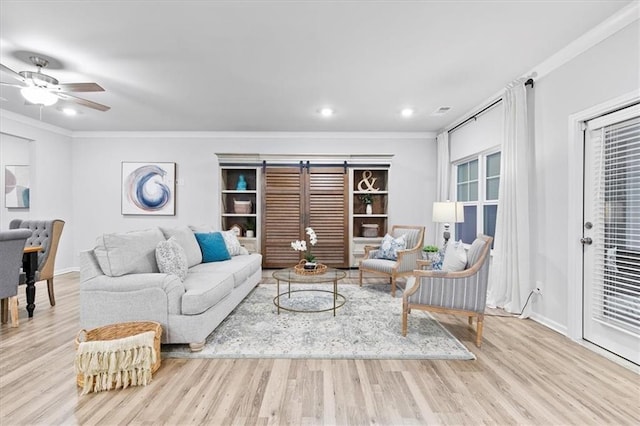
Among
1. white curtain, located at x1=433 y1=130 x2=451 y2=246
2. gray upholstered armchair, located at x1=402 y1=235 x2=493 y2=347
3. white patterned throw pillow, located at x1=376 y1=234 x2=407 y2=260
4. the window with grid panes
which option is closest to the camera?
gray upholstered armchair, located at x1=402 y1=235 x2=493 y2=347

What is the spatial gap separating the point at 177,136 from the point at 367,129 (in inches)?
137

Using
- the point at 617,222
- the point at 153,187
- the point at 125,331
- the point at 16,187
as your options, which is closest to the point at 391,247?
the point at 617,222

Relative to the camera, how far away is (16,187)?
5.21 meters

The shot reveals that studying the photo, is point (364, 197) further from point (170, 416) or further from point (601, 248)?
point (170, 416)

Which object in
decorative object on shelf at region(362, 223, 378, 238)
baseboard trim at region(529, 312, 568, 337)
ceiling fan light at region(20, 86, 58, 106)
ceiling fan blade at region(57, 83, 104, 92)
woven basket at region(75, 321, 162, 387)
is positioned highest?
ceiling fan blade at region(57, 83, 104, 92)

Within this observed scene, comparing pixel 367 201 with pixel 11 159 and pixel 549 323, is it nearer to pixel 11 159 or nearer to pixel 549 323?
pixel 549 323

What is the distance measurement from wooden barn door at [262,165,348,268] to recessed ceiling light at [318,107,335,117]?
3.32ft

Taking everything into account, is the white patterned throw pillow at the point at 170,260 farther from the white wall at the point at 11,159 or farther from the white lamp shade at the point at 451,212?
the white wall at the point at 11,159

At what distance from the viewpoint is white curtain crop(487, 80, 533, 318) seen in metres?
3.19

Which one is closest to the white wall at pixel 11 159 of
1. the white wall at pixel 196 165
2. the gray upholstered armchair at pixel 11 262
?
the white wall at pixel 196 165

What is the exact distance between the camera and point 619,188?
2.39 m

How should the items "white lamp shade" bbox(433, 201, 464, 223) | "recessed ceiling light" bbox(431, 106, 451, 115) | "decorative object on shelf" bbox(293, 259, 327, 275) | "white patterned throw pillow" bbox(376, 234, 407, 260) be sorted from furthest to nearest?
"white patterned throw pillow" bbox(376, 234, 407, 260)
"recessed ceiling light" bbox(431, 106, 451, 115)
"white lamp shade" bbox(433, 201, 464, 223)
"decorative object on shelf" bbox(293, 259, 327, 275)

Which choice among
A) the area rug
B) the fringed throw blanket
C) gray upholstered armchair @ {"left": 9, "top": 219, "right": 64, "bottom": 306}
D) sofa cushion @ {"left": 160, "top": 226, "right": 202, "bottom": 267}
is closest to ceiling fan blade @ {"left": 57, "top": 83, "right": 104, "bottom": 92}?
sofa cushion @ {"left": 160, "top": 226, "right": 202, "bottom": 267}

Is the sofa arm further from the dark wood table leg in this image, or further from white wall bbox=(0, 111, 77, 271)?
white wall bbox=(0, 111, 77, 271)
